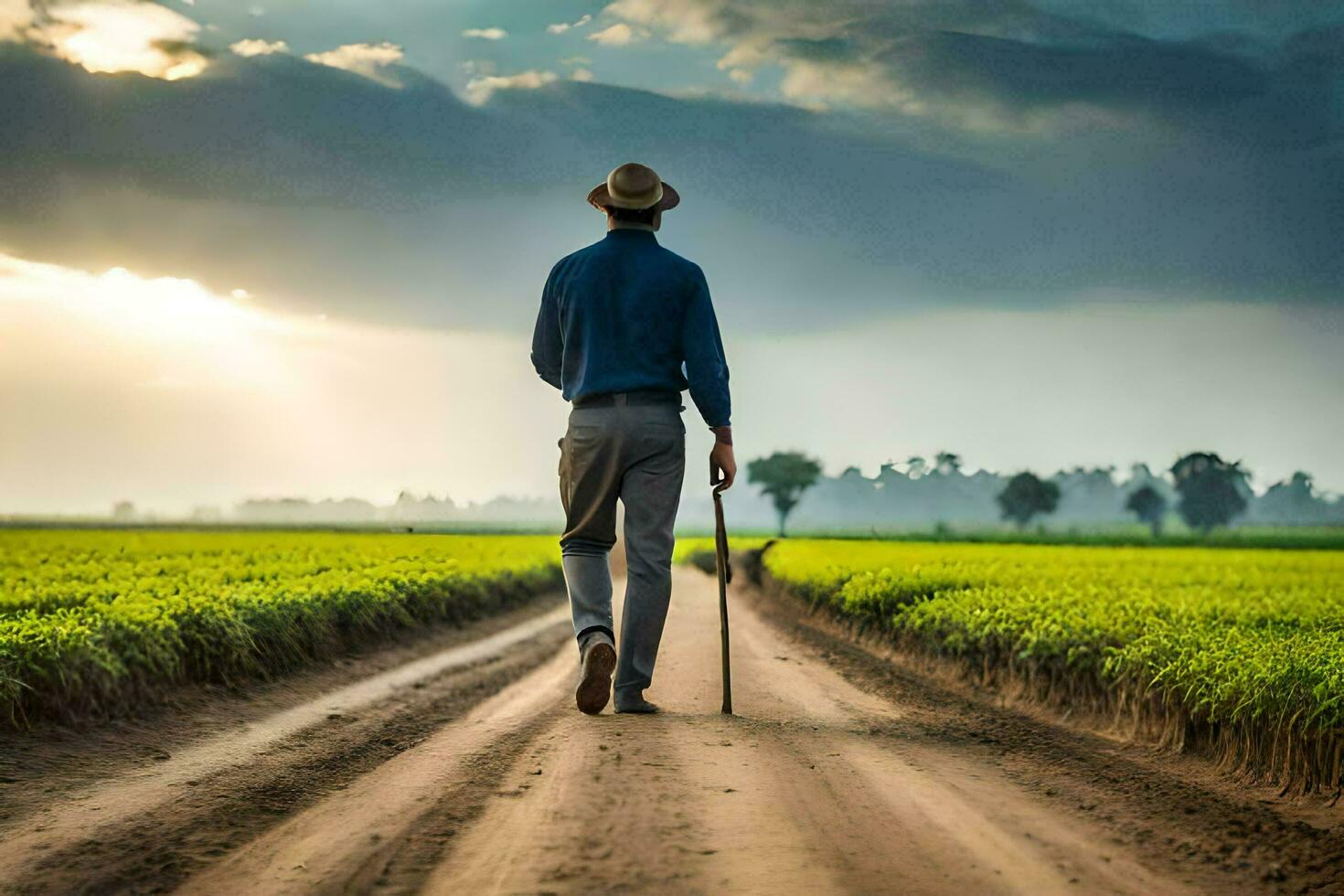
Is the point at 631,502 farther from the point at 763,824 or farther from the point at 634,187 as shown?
the point at 763,824

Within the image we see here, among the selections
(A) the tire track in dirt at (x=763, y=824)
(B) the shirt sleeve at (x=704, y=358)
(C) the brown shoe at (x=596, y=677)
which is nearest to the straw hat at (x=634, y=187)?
(B) the shirt sleeve at (x=704, y=358)

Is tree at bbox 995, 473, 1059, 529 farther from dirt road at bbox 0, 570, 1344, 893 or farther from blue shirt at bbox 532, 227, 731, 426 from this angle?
blue shirt at bbox 532, 227, 731, 426

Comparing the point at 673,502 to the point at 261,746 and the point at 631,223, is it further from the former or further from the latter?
the point at 261,746

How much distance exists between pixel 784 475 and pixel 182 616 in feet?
409

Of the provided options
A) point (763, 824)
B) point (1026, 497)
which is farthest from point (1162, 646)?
point (1026, 497)

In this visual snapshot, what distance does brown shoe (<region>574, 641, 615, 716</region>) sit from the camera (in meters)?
4.95

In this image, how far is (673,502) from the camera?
5.09m

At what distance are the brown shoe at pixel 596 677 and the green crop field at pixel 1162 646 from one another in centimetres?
303

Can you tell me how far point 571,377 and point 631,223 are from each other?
0.88 meters

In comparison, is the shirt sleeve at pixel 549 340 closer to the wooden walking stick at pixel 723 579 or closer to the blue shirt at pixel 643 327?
the blue shirt at pixel 643 327

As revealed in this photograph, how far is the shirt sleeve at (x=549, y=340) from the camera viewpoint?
213 inches

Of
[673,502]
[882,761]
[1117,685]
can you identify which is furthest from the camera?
[1117,685]

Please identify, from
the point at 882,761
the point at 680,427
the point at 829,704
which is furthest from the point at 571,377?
the point at 829,704

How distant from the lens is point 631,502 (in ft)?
16.7
